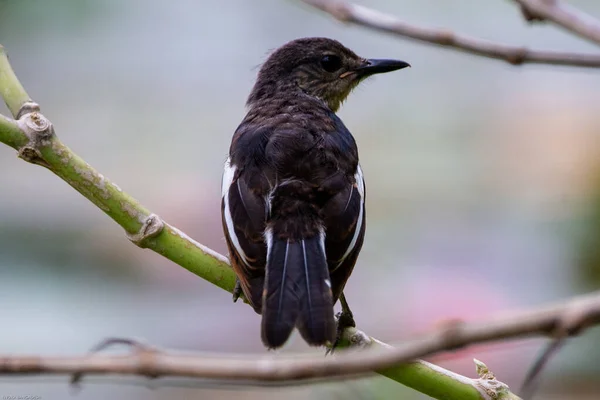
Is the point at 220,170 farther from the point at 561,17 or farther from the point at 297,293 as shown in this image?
the point at 561,17

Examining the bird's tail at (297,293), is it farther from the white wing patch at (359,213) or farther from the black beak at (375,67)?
the black beak at (375,67)

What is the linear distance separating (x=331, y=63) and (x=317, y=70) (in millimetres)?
79

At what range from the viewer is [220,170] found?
7000mm

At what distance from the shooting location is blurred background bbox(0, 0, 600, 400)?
6.21 m

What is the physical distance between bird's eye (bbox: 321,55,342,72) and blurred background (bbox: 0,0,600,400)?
6.57ft

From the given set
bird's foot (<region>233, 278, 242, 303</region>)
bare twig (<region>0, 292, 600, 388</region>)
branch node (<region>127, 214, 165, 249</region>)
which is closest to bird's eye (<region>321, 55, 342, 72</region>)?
bird's foot (<region>233, 278, 242, 303</region>)

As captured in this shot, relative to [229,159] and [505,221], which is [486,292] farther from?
[229,159]

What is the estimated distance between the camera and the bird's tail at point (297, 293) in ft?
7.50

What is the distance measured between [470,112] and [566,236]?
59.1 inches

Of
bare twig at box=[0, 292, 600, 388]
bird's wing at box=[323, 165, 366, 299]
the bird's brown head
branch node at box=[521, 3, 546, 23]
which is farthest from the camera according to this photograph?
the bird's brown head

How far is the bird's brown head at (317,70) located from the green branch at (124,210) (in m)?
1.45

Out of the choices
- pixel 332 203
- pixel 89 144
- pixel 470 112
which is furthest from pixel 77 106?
pixel 332 203

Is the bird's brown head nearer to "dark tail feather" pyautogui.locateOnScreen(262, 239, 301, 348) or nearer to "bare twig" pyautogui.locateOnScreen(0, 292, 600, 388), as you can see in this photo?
"dark tail feather" pyautogui.locateOnScreen(262, 239, 301, 348)

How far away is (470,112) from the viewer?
7.76 metres
